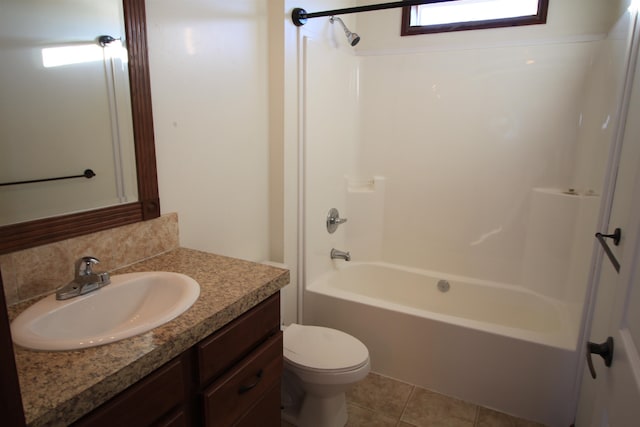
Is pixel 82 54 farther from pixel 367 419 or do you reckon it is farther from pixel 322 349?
pixel 367 419

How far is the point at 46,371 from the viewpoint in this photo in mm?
754

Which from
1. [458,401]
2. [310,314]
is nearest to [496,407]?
[458,401]

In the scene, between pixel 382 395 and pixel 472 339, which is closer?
pixel 472 339

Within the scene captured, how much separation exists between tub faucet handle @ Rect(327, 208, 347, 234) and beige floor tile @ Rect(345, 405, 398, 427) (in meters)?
1.13

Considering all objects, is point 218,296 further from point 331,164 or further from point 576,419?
point 576,419

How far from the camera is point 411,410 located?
80.7 inches

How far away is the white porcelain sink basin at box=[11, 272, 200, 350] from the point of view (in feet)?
2.83

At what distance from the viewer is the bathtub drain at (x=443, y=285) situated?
9.11 feet

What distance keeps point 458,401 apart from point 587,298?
0.86 metres

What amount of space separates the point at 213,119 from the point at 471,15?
6.58ft

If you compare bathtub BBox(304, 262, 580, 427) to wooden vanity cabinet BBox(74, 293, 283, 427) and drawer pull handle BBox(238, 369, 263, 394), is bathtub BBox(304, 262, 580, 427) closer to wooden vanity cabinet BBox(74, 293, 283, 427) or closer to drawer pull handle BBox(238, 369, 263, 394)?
wooden vanity cabinet BBox(74, 293, 283, 427)

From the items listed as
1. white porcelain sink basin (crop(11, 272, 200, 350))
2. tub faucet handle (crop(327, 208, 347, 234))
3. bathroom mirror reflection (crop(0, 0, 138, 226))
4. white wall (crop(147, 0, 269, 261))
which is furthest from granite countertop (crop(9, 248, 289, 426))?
tub faucet handle (crop(327, 208, 347, 234))

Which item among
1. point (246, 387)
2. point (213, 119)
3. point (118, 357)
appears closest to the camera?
point (118, 357)

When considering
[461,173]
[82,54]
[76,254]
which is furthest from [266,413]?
[461,173]
